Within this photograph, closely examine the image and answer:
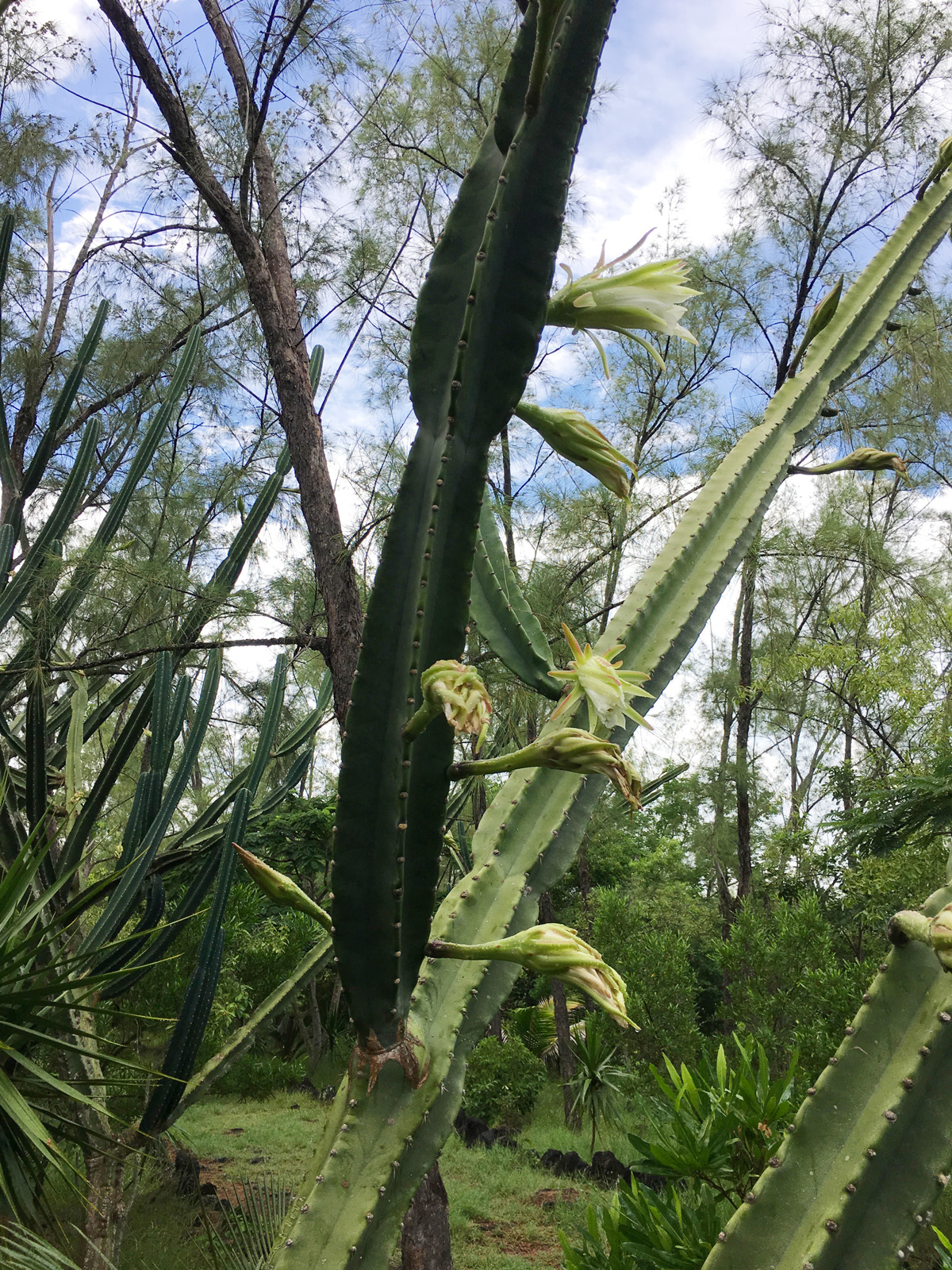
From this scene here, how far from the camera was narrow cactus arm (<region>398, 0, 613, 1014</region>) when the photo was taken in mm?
683

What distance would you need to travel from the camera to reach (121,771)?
3.32 meters

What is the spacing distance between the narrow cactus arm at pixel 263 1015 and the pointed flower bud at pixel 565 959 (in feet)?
1.78

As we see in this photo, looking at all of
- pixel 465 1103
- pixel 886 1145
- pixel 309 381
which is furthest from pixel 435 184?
pixel 465 1103

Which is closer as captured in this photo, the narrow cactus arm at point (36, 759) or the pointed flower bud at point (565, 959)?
the pointed flower bud at point (565, 959)

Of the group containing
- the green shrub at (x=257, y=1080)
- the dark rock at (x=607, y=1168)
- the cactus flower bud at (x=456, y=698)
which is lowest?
the green shrub at (x=257, y=1080)

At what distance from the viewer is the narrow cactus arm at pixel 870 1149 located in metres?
0.75

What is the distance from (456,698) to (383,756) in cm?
13

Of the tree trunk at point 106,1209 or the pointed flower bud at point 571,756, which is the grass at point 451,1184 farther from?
the pointed flower bud at point 571,756

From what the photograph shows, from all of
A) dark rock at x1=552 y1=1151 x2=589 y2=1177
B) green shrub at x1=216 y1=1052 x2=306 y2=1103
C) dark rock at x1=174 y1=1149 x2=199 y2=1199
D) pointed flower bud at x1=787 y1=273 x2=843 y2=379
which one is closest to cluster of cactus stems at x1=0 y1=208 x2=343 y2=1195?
pointed flower bud at x1=787 y1=273 x2=843 y2=379

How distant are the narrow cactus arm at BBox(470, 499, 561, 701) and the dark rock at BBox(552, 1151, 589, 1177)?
232 inches

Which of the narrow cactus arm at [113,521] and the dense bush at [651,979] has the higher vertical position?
the narrow cactus arm at [113,521]

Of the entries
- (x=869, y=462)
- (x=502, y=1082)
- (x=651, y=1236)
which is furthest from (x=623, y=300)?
(x=502, y=1082)

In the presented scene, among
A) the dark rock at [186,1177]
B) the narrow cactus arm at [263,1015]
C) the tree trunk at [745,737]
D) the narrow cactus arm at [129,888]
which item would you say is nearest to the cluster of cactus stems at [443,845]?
the narrow cactus arm at [263,1015]

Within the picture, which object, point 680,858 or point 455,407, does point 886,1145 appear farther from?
point 680,858
